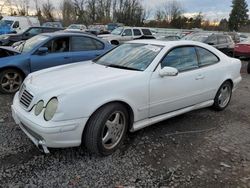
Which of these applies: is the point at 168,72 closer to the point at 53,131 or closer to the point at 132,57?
the point at 132,57

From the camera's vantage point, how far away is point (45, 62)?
7.07m

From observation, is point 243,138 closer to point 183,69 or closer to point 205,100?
point 205,100

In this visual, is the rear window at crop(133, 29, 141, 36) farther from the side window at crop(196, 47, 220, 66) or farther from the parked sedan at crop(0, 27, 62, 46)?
the side window at crop(196, 47, 220, 66)

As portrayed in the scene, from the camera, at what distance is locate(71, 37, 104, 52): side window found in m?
7.73

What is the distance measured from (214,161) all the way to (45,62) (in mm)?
4618

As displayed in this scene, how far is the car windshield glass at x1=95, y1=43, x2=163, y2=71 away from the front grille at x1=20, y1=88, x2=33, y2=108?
1.35 m

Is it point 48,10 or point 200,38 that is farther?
point 48,10

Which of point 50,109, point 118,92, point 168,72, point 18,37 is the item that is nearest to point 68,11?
point 18,37

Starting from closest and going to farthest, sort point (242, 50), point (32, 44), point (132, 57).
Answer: point (132, 57)
point (32, 44)
point (242, 50)

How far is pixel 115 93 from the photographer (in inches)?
151

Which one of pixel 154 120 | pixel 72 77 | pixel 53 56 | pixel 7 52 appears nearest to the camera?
pixel 72 77

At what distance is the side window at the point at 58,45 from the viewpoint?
738cm

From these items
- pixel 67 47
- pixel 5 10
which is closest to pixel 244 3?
pixel 5 10

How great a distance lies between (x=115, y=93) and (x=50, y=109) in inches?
32.7
